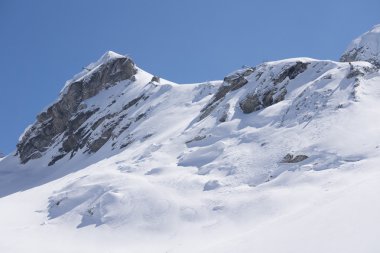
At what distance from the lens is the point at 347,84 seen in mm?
35125

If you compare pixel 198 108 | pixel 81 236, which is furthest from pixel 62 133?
pixel 81 236

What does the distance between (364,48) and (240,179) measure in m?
76.9

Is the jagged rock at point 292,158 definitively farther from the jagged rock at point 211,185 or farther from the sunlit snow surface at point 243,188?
the jagged rock at point 211,185

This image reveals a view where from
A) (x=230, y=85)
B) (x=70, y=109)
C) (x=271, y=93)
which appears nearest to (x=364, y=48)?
(x=230, y=85)

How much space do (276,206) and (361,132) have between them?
9.10 m

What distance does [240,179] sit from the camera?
2769 centimetres

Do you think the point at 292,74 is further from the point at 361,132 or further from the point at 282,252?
the point at 282,252

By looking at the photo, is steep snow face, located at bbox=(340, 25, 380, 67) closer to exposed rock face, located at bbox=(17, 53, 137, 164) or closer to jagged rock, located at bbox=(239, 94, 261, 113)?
exposed rock face, located at bbox=(17, 53, 137, 164)

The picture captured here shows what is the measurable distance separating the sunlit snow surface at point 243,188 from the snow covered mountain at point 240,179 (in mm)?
88

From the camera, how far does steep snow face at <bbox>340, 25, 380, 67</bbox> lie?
8912 cm

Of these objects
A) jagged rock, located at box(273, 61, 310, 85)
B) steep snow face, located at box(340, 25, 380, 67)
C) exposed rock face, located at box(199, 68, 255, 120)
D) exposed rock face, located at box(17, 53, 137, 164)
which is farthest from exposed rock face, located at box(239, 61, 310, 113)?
steep snow face, located at box(340, 25, 380, 67)

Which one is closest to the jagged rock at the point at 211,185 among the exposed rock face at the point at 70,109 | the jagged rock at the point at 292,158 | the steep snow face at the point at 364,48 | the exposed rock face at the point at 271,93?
the jagged rock at the point at 292,158

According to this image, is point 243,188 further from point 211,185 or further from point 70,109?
point 70,109

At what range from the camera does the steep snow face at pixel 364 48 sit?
89119mm
